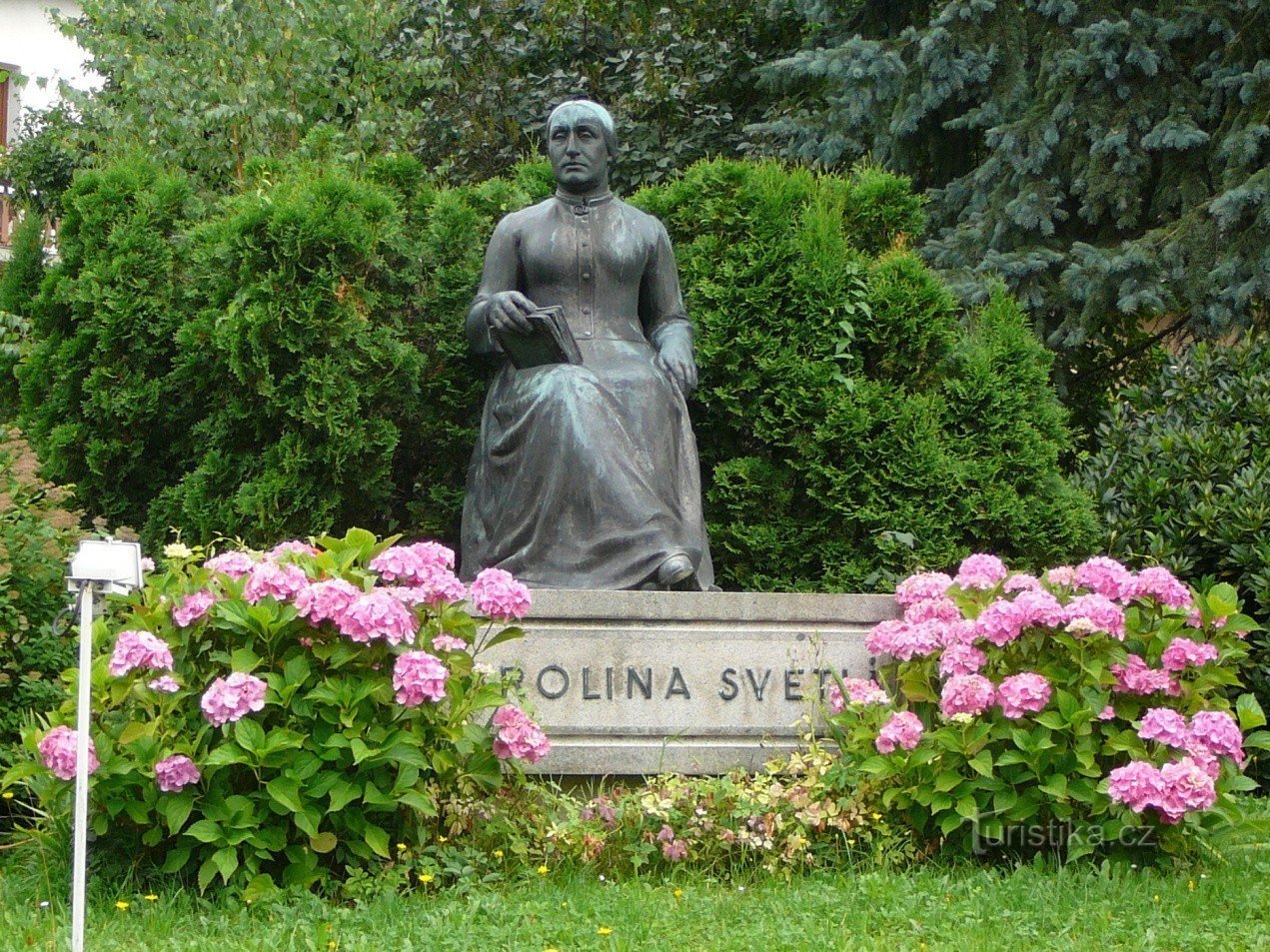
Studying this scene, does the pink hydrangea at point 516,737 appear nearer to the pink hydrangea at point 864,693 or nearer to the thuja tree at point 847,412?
the pink hydrangea at point 864,693

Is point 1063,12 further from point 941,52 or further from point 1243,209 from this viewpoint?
point 1243,209

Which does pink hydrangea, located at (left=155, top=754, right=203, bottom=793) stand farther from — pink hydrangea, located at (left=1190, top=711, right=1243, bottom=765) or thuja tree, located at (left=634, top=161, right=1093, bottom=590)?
thuja tree, located at (left=634, top=161, right=1093, bottom=590)

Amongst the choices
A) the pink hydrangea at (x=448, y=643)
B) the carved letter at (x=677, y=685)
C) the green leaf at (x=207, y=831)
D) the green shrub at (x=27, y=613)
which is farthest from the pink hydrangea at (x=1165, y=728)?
the green shrub at (x=27, y=613)

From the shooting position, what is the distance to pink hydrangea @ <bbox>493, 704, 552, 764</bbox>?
5047mm

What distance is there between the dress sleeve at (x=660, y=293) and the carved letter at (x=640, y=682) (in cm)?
172

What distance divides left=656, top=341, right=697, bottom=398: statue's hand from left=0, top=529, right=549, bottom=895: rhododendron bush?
2.06 m

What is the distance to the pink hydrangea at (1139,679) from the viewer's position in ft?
17.3

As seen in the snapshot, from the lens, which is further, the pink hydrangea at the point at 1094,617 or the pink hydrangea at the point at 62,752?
the pink hydrangea at the point at 1094,617

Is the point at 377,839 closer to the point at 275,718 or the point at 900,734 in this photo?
the point at 275,718

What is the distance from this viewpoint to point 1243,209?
34.1 feet

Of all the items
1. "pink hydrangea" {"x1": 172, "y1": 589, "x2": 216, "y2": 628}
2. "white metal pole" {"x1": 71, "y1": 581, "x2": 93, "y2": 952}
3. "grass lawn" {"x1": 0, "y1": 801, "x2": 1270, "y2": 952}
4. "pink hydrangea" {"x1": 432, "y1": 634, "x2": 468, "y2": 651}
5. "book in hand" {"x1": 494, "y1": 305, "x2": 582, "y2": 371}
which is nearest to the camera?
"white metal pole" {"x1": 71, "y1": 581, "x2": 93, "y2": 952}

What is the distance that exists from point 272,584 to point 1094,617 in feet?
8.55

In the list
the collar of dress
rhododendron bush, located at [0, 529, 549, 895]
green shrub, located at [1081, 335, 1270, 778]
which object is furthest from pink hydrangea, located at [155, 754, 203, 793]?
green shrub, located at [1081, 335, 1270, 778]

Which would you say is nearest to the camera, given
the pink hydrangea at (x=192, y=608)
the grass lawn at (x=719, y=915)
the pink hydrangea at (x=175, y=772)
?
the grass lawn at (x=719, y=915)
